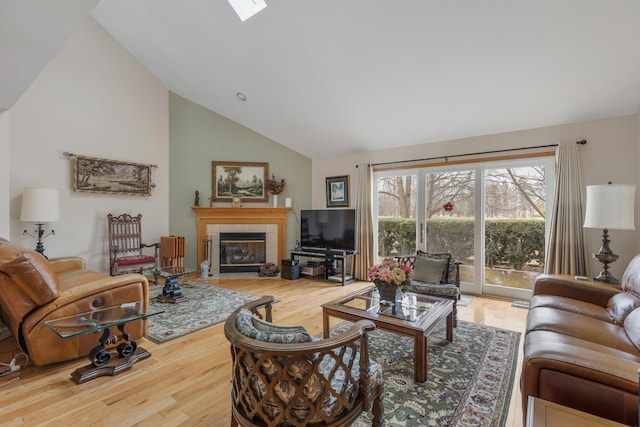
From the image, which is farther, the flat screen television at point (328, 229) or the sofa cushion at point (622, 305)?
the flat screen television at point (328, 229)

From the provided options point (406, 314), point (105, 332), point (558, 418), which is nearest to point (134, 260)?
point (105, 332)

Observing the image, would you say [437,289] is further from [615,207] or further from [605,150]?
[605,150]

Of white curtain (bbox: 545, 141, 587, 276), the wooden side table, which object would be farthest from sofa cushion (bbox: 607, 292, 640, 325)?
the wooden side table

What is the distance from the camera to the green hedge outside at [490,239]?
4.16 m

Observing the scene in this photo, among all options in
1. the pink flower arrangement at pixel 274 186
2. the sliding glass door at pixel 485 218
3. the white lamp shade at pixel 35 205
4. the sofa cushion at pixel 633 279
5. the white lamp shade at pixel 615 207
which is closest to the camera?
the sofa cushion at pixel 633 279

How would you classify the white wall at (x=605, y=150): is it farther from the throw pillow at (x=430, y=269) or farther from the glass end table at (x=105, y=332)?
the glass end table at (x=105, y=332)

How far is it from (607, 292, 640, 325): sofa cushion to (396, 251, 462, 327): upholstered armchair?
3.95 ft

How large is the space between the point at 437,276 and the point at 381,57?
103 inches

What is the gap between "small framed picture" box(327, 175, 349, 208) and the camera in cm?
583

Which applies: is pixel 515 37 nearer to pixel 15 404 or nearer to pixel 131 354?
pixel 131 354

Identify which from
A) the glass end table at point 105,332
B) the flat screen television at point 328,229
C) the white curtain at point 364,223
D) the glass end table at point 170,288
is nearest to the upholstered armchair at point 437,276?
the white curtain at point 364,223

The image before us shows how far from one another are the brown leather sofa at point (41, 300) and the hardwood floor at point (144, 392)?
0.17 metres

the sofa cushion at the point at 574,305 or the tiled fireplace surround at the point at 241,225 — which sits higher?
the tiled fireplace surround at the point at 241,225

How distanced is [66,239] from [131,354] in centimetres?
317
